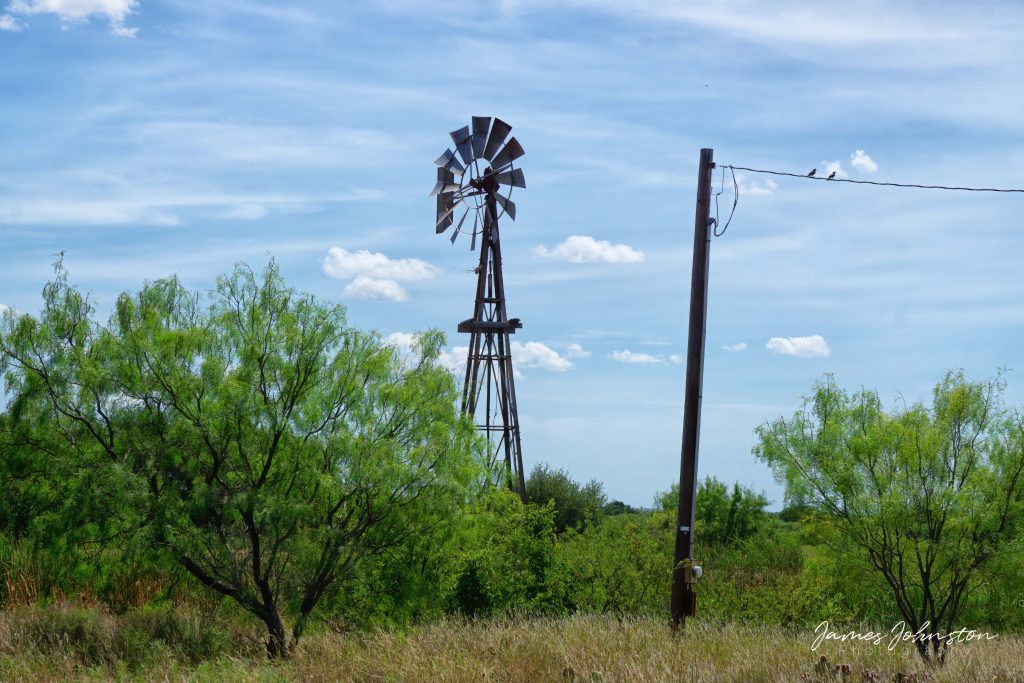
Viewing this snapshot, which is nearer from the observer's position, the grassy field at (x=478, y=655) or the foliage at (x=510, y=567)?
the grassy field at (x=478, y=655)

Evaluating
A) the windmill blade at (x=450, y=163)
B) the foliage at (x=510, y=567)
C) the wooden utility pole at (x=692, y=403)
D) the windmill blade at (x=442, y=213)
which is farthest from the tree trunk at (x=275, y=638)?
the windmill blade at (x=450, y=163)

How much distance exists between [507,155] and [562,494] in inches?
479

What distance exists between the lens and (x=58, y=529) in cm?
1454

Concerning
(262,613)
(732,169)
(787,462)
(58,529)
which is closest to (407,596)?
(262,613)

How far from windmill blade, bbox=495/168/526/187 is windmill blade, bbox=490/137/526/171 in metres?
0.23

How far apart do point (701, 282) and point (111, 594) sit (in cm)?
1299

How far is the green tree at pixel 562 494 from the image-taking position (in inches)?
1251

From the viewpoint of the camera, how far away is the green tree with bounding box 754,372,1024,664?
45.3ft

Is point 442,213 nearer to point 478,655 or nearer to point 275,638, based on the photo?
point 275,638

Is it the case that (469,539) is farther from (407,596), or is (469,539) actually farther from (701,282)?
(701,282)

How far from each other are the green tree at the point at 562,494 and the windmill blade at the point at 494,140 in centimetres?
1161

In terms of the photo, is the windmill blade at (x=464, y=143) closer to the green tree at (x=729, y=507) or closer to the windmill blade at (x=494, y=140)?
the windmill blade at (x=494, y=140)

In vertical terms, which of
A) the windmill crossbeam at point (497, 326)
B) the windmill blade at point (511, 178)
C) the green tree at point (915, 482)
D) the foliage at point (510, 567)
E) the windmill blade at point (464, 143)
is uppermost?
the windmill blade at point (464, 143)

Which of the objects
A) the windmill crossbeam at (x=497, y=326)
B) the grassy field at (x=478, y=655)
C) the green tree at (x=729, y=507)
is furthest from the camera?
the green tree at (x=729, y=507)
